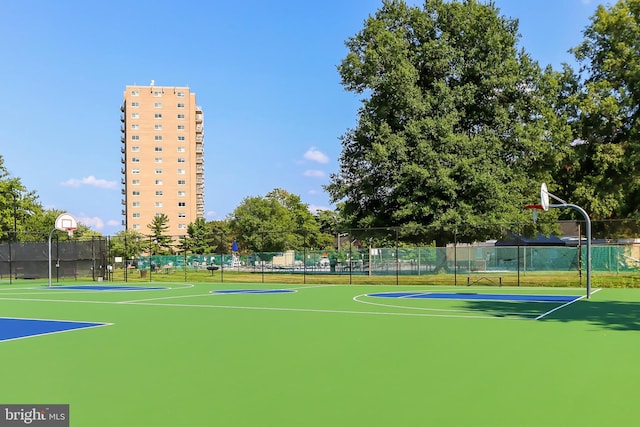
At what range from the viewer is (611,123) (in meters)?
33.2

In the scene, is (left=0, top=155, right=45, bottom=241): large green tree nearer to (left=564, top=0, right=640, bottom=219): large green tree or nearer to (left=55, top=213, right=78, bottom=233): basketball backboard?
(left=55, top=213, right=78, bottom=233): basketball backboard

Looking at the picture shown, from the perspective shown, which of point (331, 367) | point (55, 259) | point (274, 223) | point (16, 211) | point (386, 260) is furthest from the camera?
point (274, 223)

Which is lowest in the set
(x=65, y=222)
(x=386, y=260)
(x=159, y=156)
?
(x=386, y=260)

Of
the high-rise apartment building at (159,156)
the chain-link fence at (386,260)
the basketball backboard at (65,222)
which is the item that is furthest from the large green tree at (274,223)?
the high-rise apartment building at (159,156)

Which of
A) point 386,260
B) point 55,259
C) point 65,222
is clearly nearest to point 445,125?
point 386,260

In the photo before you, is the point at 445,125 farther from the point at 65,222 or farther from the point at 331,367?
the point at 331,367

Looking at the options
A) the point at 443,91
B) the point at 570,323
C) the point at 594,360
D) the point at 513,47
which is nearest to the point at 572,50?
the point at 513,47

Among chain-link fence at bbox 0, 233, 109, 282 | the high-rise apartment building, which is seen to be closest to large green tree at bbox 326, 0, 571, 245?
chain-link fence at bbox 0, 233, 109, 282

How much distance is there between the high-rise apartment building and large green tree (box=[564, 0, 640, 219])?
71.1 meters

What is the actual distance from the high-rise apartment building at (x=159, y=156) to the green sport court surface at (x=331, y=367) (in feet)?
272

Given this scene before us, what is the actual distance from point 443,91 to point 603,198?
1066 cm

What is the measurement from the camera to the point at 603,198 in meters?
32.5

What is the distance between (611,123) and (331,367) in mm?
31182

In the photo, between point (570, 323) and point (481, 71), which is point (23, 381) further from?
point (481, 71)
